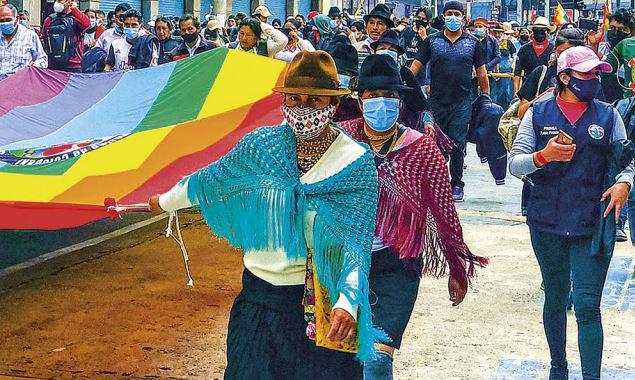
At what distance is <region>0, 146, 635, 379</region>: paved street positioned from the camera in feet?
20.1

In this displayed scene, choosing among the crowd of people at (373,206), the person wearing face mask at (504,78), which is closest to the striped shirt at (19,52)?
the crowd of people at (373,206)

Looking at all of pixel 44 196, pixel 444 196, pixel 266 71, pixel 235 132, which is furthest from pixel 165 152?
pixel 444 196

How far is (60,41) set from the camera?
49.7 feet

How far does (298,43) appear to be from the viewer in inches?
569

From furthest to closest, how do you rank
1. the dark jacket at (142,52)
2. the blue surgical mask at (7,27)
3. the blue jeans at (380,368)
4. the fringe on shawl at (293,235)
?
1. the dark jacket at (142,52)
2. the blue surgical mask at (7,27)
3. the blue jeans at (380,368)
4. the fringe on shawl at (293,235)

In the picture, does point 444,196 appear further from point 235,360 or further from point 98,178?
point 98,178

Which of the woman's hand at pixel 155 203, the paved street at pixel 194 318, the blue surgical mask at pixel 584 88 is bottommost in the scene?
the paved street at pixel 194 318

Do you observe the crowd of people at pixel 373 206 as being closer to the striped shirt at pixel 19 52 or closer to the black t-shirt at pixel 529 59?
the black t-shirt at pixel 529 59

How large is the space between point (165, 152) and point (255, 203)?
14.9 feet

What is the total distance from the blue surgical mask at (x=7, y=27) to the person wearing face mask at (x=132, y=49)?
1.52 meters

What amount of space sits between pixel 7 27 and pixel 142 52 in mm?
1690

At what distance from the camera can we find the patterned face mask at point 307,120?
147 inches

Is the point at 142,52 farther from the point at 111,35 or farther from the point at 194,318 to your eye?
the point at 194,318

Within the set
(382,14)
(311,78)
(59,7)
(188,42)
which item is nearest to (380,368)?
(311,78)
